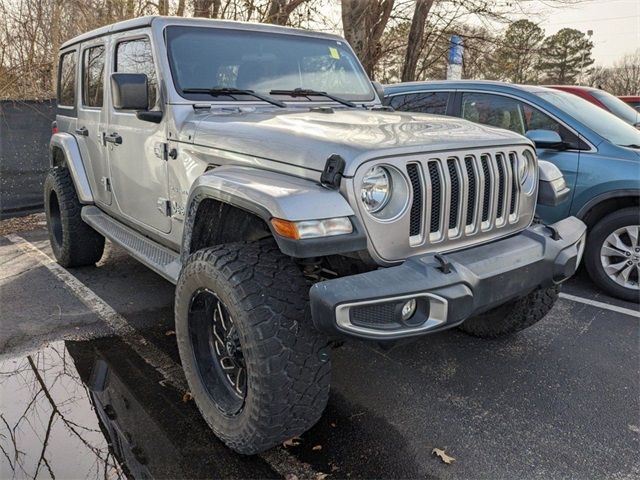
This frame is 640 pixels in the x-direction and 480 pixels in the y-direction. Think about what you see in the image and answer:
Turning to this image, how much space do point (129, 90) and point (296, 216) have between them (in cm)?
162

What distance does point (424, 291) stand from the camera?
2.02m

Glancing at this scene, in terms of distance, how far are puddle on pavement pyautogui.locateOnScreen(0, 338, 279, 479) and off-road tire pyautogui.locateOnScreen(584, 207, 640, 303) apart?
3.54m

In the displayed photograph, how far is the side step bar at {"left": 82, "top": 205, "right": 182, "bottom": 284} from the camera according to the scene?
126 inches

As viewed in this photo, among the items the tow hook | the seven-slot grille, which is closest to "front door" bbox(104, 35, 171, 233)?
the seven-slot grille

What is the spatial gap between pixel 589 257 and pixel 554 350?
1.45 metres

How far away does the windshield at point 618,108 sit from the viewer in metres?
5.71

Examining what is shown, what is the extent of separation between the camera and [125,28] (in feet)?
12.5

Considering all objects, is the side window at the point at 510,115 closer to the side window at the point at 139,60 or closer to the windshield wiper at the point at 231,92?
the windshield wiper at the point at 231,92

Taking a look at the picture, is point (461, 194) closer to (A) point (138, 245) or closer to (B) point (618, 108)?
(A) point (138, 245)

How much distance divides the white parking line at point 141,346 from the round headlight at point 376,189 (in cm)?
124

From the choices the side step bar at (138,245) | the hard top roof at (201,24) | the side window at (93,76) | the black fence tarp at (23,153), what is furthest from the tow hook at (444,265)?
the black fence tarp at (23,153)

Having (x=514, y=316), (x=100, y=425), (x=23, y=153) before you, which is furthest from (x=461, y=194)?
(x=23, y=153)

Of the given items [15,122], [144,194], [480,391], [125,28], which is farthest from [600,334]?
[15,122]

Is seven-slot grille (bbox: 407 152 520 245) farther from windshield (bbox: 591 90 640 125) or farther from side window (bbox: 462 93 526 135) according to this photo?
windshield (bbox: 591 90 640 125)
